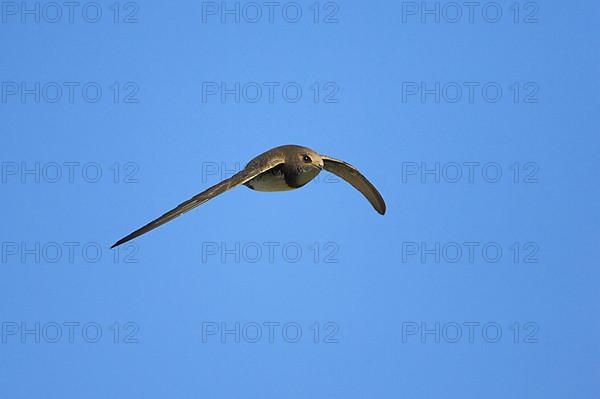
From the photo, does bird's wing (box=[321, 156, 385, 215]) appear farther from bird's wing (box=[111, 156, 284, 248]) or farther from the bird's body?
bird's wing (box=[111, 156, 284, 248])

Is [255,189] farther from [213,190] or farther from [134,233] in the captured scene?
[134,233]

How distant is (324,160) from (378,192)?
1.16 meters

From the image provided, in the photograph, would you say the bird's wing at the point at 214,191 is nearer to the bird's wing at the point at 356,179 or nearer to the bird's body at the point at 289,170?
the bird's body at the point at 289,170

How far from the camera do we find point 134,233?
756 centimetres

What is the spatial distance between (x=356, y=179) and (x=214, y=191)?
2311 millimetres

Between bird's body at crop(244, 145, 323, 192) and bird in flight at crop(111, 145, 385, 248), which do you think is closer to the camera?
bird in flight at crop(111, 145, 385, 248)

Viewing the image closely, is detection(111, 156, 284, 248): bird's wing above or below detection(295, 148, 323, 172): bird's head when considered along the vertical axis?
below

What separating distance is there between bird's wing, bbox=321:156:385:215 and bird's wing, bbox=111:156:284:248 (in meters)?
0.79

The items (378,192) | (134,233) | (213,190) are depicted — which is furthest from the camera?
(378,192)

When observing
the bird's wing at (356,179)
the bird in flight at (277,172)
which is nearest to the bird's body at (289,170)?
the bird in flight at (277,172)

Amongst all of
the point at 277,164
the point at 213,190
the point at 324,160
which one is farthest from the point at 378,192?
the point at 213,190

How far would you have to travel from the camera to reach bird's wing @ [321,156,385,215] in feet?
31.3

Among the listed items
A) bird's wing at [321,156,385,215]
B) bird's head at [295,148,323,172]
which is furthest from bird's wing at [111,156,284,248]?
bird's wing at [321,156,385,215]

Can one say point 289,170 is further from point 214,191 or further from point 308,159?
point 214,191
